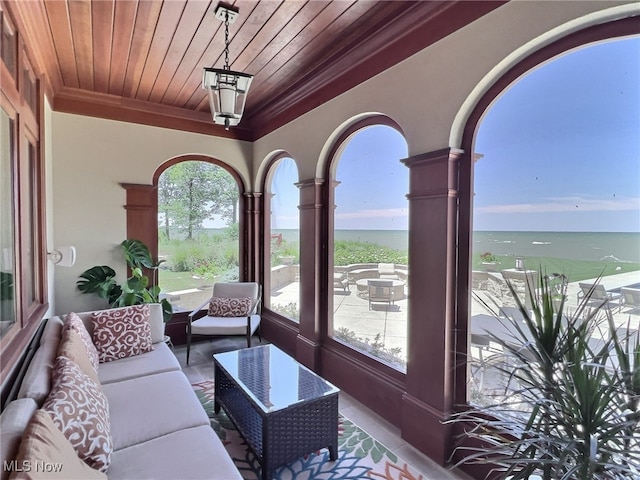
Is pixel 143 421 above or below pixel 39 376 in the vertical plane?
below

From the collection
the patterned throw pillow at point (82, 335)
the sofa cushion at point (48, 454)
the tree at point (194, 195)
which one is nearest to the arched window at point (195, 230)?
the tree at point (194, 195)

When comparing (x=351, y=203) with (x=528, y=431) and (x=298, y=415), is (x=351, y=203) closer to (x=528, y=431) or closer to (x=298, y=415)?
(x=298, y=415)

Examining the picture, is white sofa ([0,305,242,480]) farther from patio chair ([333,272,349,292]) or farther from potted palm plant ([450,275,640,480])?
patio chair ([333,272,349,292])

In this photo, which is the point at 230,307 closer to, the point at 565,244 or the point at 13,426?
the point at 13,426

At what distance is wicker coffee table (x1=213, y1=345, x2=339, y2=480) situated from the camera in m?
1.93

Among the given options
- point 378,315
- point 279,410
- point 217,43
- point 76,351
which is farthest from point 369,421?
point 217,43

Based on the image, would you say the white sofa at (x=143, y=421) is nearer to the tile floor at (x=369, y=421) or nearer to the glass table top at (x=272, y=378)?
the glass table top at (x=272, y=378)

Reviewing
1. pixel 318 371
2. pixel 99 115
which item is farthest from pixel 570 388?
pixel 99 115

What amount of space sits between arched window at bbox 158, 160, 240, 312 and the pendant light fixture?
2488 mm


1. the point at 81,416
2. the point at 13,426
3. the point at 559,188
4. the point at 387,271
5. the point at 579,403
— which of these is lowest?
the point at 81,416

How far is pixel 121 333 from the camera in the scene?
2727 millimetres

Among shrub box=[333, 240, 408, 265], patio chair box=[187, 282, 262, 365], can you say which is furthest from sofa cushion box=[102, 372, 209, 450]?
shrub box=[333, 240, 408, 265]

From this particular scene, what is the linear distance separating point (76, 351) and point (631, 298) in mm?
2922

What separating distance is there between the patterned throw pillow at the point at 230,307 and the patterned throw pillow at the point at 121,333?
1267mm
